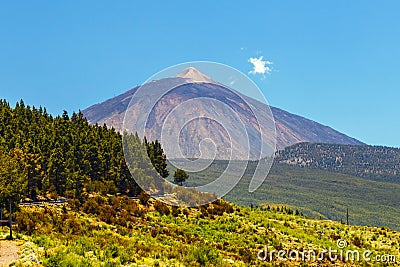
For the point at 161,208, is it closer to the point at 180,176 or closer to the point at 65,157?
the point at 180,176

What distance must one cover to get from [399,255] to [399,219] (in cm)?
17487

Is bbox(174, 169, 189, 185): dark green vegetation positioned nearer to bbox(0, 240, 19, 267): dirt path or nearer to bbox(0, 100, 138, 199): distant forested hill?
bbox(0, 100, 138, 199): distant forested hill

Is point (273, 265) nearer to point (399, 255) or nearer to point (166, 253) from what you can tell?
point (166, 253)

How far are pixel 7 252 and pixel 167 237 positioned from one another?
50.7ft

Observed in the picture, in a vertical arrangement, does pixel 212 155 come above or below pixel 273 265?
above

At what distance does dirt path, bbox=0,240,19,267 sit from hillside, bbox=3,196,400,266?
59 cm

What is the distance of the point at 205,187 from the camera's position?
62.3ft

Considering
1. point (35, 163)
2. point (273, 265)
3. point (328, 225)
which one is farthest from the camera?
point (328, 225)

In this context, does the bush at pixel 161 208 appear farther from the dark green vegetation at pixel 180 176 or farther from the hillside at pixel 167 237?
the dark green vegetation at pixel 180 176

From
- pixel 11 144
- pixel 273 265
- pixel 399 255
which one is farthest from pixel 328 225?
pixel 11 144

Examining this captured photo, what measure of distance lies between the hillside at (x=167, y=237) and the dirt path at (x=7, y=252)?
589 millimetres

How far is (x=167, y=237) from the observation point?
119 ft

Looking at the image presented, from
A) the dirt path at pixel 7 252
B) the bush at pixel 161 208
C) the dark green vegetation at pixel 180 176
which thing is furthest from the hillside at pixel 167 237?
the dark green vegetation at pixel 180 176

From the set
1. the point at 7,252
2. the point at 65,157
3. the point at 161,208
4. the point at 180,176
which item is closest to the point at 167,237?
the point at 161,208
